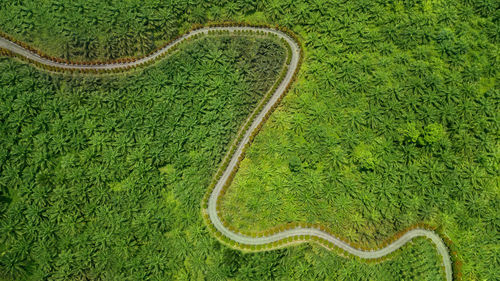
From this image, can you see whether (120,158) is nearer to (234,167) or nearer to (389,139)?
(234,167)

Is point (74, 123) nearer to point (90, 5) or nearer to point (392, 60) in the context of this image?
point (90, 5)

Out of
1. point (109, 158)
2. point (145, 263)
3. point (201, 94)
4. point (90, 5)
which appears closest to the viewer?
point (145, 263)

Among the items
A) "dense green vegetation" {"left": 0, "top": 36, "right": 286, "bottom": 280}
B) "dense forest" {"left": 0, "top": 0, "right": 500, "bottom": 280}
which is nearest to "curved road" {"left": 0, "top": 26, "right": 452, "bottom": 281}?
"dense forest" {"left": 0, "top": 0, "right": 500, "bottom": 280}

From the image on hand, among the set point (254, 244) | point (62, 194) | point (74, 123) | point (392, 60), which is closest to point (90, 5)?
point (74, 123)

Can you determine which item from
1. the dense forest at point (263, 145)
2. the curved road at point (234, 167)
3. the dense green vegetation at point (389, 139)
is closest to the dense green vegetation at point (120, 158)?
the dense forest at point (263, 145)

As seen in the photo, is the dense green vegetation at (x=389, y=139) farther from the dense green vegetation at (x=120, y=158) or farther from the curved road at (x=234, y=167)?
the dense green vegetation at (x=120, y=158)

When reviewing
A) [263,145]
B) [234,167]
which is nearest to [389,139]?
[263,145]
